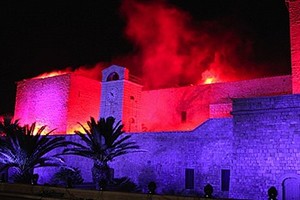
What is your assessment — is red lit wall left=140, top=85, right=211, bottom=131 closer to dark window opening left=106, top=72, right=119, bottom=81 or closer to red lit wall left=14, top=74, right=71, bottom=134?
dark window opening left=106, top=72, right=119, bottom=81

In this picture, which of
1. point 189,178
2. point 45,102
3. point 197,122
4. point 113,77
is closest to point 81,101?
point 45,102

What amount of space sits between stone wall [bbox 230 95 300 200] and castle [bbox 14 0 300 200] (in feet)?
0.11

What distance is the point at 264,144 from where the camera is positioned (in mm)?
13125

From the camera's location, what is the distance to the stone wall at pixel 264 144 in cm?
1263

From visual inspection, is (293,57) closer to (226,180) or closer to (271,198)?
(226,180)

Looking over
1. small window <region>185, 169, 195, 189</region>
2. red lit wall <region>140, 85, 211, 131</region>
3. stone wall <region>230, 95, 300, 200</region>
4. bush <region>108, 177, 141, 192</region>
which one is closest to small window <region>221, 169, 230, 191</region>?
small window <region>185, 169, 195, 189</region>

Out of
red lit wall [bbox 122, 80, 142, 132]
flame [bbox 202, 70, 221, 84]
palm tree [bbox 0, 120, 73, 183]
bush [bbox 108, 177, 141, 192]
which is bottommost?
bush [bbox 108, 177, 141, 192]

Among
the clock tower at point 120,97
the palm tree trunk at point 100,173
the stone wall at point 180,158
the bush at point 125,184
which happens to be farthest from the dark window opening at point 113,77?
the palm tree trunk at point 100,173

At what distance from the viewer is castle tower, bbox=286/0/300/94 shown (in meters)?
17.2

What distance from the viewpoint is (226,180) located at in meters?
16.0

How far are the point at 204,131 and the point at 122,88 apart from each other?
925 centimetres

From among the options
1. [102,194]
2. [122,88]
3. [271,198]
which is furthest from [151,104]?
[271,198]

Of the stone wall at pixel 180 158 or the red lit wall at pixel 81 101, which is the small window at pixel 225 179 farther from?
the red lit wall at pixel 81 101

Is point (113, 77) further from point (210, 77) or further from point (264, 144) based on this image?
point (264, 144)
